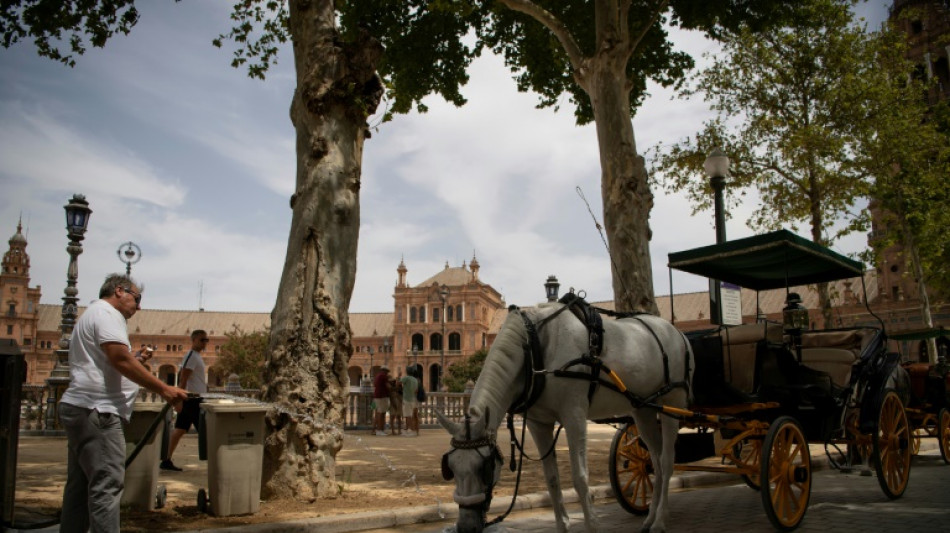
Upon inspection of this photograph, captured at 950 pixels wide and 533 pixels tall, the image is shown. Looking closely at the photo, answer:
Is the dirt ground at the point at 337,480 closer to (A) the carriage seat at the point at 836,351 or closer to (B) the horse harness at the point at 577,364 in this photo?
(B) the horse harness at the point at 577,364

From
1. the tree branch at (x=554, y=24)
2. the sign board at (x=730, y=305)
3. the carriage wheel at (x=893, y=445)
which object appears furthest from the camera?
the tree branch at (x=554, y=24)

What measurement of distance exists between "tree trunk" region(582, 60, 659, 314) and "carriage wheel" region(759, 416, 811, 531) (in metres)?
5.02

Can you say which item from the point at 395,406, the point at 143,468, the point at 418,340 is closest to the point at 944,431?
the point at 143,468

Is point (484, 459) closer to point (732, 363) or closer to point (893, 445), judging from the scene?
point (732, 363)

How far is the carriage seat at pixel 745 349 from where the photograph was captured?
19.6 ft

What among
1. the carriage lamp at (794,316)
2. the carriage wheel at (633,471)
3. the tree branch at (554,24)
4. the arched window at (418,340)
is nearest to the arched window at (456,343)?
the arched window at (418,340)

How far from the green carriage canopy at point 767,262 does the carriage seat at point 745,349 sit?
0.84m

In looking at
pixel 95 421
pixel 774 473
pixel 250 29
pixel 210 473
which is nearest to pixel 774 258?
pixel 774 473

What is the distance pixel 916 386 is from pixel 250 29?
487 inches

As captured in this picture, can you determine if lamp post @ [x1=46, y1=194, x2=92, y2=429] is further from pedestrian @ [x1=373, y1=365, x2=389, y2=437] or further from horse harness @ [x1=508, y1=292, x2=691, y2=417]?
horse harness @ [x1=508, y1=292, x2=691, y2=417]

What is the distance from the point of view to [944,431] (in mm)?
9523

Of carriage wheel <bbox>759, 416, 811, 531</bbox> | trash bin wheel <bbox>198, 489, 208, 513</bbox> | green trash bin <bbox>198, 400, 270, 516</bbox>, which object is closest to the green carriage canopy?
carriage wheel <bbox>759, 416, 811, 531</bbox>

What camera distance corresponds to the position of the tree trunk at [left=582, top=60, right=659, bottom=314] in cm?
1105

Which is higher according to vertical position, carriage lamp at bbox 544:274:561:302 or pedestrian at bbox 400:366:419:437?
carriage lamp at bbox 544:274:561:302
